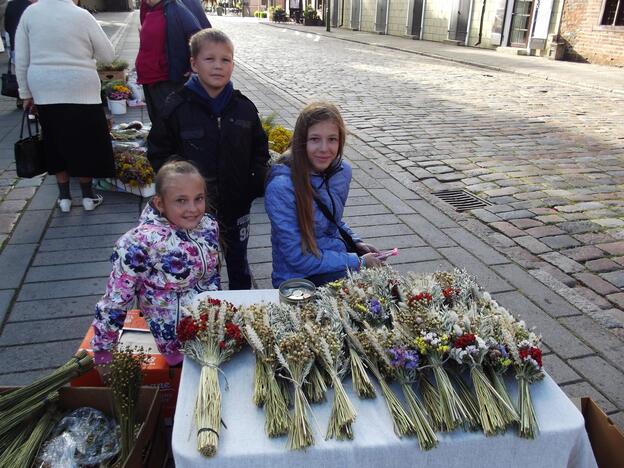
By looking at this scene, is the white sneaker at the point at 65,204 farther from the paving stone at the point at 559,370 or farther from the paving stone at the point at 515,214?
the paving stone at the point at 559,370

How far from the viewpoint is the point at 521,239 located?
4.59m

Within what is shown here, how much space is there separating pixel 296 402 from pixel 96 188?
469cm

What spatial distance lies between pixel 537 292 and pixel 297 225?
2081mm

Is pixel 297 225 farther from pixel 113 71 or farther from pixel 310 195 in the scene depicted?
pixel 113 71

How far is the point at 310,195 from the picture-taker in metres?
2.64

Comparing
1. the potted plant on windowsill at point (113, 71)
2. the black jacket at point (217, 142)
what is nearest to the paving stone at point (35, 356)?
the black jacket at point (217, 142)

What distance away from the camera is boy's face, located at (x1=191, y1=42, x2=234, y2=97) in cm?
282

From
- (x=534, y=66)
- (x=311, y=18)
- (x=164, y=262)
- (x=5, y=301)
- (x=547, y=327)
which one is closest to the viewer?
(x=164, y=262)

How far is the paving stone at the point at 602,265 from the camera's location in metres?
4.10

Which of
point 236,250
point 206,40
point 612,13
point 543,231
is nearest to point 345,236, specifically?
point 236,250

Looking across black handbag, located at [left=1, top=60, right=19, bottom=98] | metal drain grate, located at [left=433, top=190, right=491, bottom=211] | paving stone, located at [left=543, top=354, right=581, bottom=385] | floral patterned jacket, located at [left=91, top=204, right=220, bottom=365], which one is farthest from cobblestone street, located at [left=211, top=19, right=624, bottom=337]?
black handbag, located at [left=1, top=60, right=19, bottom=98]

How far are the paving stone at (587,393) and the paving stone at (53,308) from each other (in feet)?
9.50

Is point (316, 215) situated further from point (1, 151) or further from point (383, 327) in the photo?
point (1, 151)

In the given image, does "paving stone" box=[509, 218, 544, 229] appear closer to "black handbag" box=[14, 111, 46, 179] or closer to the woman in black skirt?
the woman in black skirt
